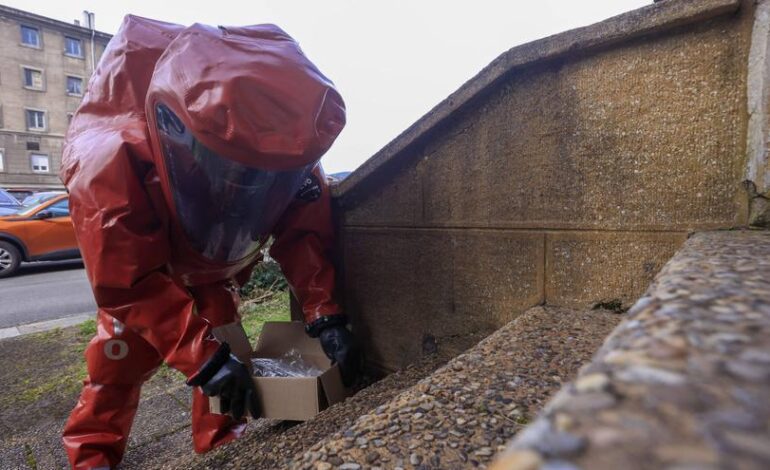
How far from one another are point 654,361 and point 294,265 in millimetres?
2299

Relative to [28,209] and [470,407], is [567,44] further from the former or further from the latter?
[28,209]

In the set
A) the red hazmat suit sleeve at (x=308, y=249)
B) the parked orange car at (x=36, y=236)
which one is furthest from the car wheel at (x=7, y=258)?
the red hazmat suit sleeve at (x=308, y=249)

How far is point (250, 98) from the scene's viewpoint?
1526 mm

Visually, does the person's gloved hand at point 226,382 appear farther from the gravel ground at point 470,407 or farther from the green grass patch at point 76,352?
the green grass patch at point 76,352

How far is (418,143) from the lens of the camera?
225 cm

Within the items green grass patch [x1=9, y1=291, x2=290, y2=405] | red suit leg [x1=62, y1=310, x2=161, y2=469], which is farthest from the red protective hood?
green grass patch [x1=9, y1=291, x2=290, y2=405]

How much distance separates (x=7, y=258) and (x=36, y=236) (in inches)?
23.9

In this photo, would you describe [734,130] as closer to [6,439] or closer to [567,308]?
[567,308]

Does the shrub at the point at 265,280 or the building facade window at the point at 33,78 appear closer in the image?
the shrub at the point at 265,280

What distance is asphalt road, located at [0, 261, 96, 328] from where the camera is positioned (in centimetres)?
562

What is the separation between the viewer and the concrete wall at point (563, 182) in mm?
1453

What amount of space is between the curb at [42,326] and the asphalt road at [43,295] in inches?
8.0

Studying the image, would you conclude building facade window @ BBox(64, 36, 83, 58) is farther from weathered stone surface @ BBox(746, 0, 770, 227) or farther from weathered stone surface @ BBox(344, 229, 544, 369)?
weathered stone surface @ BBox(746, 0, 770, 227)

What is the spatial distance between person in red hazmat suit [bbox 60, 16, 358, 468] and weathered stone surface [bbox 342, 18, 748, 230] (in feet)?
2.29
